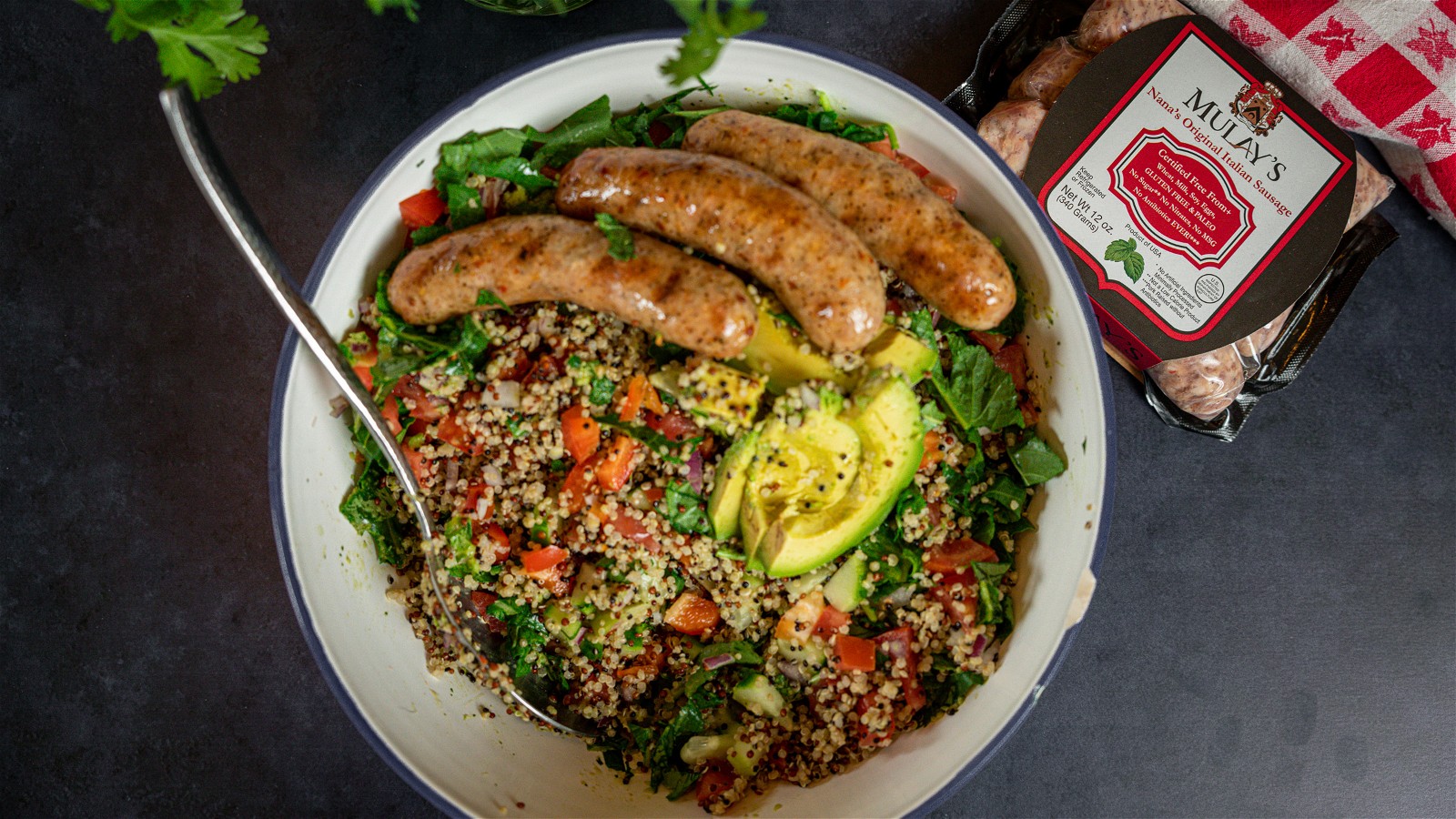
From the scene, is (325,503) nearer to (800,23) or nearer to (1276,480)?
(800,23)

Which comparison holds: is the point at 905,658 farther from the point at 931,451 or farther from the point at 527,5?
the point at 527,5

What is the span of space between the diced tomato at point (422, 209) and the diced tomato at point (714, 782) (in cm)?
181

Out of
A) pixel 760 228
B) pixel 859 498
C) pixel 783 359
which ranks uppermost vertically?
pixel 760 228

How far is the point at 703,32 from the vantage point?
6.40 feet

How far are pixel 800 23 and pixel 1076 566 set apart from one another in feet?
6.68

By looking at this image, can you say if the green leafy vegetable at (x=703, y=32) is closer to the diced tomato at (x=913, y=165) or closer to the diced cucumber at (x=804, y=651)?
the diced tomato at (x=913, y=165)

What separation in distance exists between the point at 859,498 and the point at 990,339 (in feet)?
2.31

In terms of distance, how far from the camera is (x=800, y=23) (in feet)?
9.69

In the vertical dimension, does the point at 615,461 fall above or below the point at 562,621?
above

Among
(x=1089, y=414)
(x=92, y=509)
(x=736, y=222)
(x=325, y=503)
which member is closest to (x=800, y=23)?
(x=736, y=222)

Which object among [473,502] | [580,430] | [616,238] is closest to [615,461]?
[580,430]

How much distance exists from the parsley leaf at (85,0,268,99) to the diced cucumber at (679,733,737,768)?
2.15 meters

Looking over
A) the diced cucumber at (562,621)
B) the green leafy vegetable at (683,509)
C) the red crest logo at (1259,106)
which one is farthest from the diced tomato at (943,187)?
the diced cucumber at (562,621)

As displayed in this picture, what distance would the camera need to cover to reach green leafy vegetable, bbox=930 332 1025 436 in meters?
2.44
